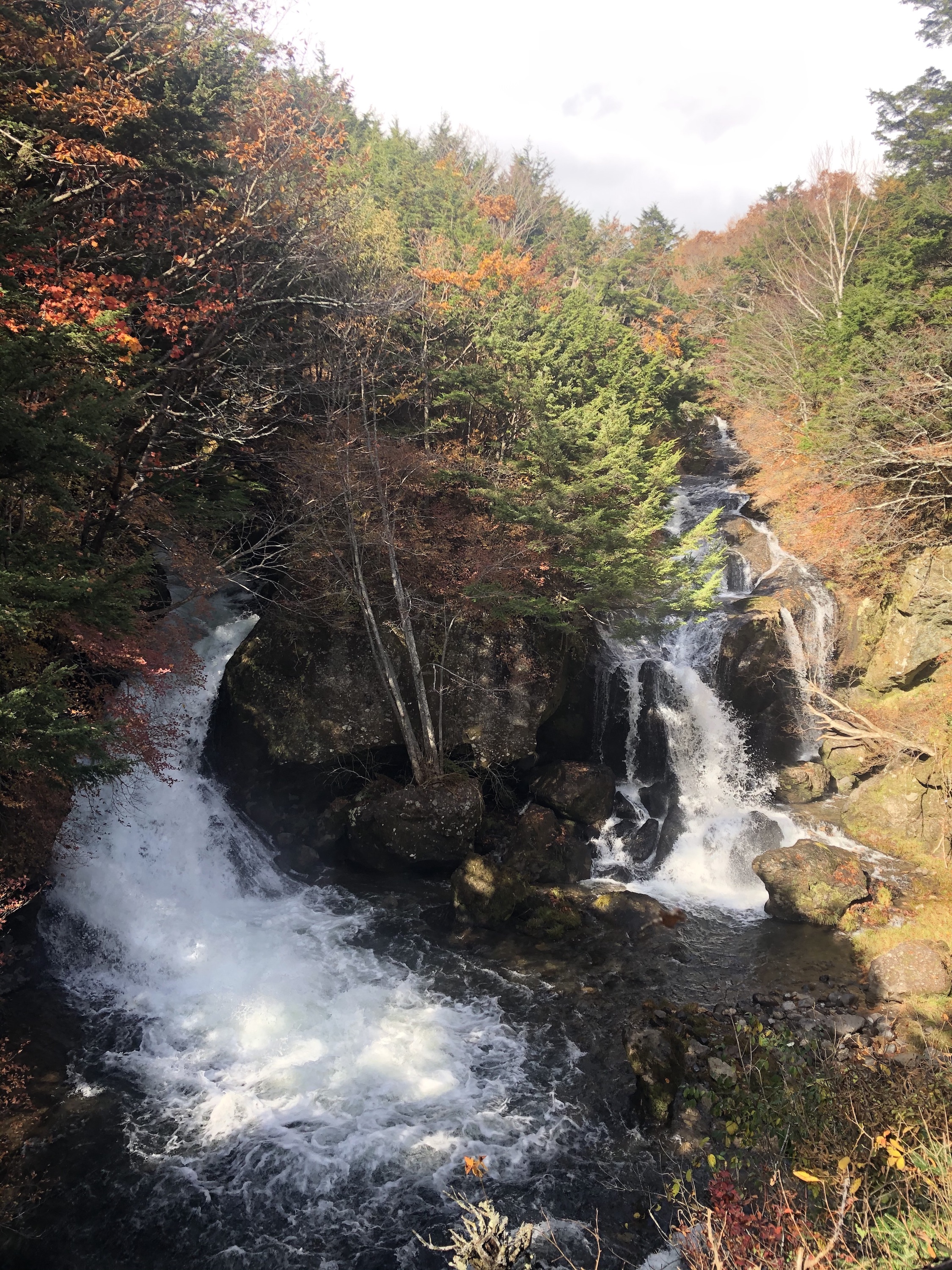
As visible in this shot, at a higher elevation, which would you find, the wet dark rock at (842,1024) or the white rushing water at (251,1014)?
the white rushing water at (251,1014)

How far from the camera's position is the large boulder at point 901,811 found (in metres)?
15.1

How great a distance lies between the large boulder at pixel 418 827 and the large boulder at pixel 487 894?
87cm

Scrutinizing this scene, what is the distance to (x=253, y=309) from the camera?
564 inches

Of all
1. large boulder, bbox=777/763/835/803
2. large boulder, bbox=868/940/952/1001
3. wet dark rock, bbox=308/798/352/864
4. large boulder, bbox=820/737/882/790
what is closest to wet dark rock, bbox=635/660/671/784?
large boulder, bbox=777/763/835/803

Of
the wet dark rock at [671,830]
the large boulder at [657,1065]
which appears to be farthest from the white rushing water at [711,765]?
the large boulder at [657,1065]

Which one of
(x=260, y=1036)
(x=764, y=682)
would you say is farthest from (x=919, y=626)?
(x=260, y=1036)

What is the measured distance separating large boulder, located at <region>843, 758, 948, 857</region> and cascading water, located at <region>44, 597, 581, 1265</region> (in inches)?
426

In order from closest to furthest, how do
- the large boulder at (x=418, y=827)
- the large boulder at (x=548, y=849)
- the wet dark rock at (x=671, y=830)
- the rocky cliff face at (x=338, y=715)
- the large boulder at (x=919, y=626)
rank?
the large boulder at (x=418, y=827), the large boulder at (x=548, y=849), the rocky cliff face at (x=338, y=715), the large boulder at (x=919, y=626), the wet dark rock at (x=671, y=830)

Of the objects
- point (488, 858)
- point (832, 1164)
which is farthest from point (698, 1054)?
point (488, 858)

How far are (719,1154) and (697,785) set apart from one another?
9.86 metres

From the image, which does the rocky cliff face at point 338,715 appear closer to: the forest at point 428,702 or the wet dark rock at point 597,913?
the forest at point 428,702

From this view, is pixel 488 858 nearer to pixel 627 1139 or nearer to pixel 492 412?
pixel 627 1139

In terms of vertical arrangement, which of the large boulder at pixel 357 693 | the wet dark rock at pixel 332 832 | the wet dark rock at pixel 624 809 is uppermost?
the large boulder at pixel 357 693

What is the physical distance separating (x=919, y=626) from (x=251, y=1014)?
17.9m
